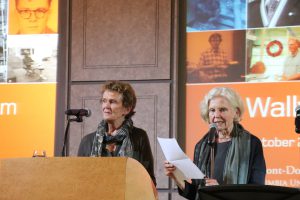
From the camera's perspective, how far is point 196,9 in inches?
196

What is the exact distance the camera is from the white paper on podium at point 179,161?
10.8 feet

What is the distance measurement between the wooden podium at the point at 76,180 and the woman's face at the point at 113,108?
73.5 inches

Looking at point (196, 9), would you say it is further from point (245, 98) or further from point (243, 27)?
point (245, 98)

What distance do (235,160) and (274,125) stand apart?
1.19m

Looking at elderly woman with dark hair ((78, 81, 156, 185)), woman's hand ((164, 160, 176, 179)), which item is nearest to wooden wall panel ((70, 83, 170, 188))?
elderly woman with dark hair ((78, 81, 156, 185))

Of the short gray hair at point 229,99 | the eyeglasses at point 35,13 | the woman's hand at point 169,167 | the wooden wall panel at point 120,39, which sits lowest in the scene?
the woman's hand at point 169,167

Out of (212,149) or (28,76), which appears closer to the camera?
(212,149)

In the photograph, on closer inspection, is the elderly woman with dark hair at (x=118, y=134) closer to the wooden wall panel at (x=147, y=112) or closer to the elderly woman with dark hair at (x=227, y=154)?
the elderly woman with dark hair at (x=227, y=154)

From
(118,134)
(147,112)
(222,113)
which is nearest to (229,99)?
(222,113)

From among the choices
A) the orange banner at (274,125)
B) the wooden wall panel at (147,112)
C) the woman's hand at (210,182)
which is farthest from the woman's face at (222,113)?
the wooden wall panel at (147,112)

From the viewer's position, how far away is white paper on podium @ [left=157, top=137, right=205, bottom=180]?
329cm

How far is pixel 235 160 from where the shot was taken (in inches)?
141

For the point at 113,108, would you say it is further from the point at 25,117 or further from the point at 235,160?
the point at 25,117

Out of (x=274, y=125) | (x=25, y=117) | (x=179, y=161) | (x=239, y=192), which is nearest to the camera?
(x=239, y=192)
